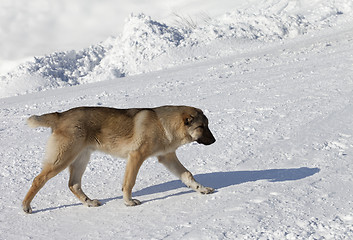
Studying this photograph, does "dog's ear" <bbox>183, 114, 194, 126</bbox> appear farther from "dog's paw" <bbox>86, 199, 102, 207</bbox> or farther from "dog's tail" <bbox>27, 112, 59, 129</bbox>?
"dog's tail" <bbox>27, 112, 59, 129</bbox>

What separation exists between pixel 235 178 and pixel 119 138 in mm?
1584

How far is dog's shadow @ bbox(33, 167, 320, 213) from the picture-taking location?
5.28 m

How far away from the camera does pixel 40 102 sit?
13.5m

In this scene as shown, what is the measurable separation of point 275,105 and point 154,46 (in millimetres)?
28025

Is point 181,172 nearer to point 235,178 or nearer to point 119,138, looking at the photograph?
point 235,178

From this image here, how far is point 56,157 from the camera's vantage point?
4.83m

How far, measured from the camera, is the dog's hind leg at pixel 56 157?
15.8 ft

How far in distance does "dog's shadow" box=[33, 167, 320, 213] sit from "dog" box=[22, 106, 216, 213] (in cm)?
28

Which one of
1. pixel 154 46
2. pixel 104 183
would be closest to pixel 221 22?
pixel 154 46

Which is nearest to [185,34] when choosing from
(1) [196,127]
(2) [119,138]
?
(1) [196,127]

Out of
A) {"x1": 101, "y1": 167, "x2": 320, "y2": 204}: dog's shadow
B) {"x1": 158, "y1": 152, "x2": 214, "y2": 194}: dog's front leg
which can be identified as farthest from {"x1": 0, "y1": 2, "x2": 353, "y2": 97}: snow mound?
{"x1": 158, "y1": 152, "x2": 214, "y2": 194}: dog's front leg

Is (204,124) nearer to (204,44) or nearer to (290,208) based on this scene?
(290,208)

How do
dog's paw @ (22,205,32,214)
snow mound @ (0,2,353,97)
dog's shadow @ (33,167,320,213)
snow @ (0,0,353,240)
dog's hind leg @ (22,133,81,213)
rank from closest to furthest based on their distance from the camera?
snow @ (0,0,353,240) → dog's hind leg @ (22,133,81,213) → dog's paw @ (22,205,32,214) → dog's shadow @ (33,167,320,213) → snow mound @ (0,2,353,97)

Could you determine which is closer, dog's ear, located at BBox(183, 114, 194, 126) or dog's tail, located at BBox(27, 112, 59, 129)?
dog's tail, located at BBox(27, 112, 59, 129)
